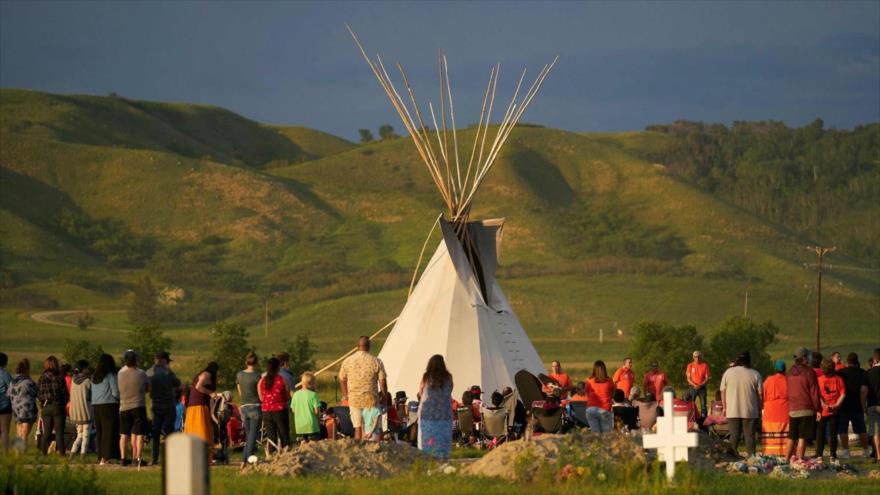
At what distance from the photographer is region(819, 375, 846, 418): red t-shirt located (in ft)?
56.2

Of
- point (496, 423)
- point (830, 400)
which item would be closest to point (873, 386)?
point (830, 400)

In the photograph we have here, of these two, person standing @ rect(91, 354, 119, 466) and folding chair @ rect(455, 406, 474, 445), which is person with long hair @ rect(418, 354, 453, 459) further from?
person standing @ rect(91, 354, 119, 466)

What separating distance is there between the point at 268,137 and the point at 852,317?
122 m

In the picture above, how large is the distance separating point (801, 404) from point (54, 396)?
8.76m

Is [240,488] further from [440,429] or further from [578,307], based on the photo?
[578,307]

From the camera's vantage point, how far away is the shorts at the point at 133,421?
1627 cm

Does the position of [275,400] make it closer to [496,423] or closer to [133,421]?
[133,421]

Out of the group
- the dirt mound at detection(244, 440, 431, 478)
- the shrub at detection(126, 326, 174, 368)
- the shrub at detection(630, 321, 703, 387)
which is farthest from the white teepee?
the shrub at detection(630, 321, 703, 387)

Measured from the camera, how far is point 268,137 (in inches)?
7776

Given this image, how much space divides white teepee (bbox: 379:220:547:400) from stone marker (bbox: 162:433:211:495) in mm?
15305

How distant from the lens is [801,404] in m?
16.2

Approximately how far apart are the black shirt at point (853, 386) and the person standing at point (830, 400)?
0.23 meters

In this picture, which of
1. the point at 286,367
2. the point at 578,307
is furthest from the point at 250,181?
the point at 286,367

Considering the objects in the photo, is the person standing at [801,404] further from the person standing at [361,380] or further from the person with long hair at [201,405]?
the person with long hair at [201,405]
